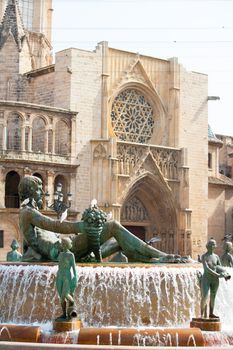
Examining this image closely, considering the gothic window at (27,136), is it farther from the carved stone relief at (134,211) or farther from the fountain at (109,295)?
the fountain at (109,295)

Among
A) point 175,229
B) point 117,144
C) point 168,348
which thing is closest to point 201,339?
point 168,348

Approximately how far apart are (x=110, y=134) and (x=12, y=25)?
30.1ft

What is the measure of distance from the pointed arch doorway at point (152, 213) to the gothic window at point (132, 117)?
2.72 meters

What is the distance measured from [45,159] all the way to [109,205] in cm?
423

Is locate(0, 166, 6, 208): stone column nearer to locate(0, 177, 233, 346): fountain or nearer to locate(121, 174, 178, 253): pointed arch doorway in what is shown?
locate(121, 174, 178, 253): pointed arch doorway

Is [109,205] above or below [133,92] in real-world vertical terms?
below

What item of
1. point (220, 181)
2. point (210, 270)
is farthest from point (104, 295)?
point (220, 181)

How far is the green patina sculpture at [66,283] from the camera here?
1187 centimetres

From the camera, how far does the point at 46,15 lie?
163 ft

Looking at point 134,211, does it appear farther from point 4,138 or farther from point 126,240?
point 126,240

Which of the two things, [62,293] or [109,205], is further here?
[109,205]

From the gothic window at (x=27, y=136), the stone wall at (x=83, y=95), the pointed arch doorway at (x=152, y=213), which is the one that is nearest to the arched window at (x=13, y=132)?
the gothic window at (x=27, y=136)

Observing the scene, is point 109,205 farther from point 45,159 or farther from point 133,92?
point 133,92

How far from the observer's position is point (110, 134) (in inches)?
1652
